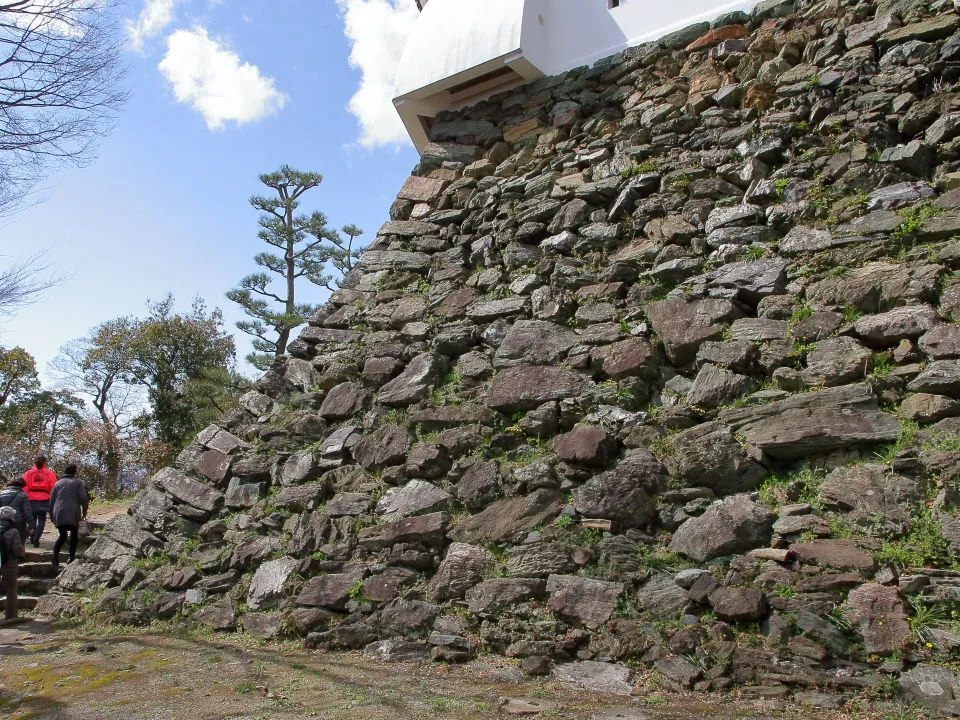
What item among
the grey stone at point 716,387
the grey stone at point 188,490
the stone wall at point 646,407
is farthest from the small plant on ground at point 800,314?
the grey stone at point 188,490

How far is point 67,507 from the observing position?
7.42 meters

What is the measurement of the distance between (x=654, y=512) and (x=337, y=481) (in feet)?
8.73

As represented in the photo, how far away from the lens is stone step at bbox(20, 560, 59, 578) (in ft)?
24.1

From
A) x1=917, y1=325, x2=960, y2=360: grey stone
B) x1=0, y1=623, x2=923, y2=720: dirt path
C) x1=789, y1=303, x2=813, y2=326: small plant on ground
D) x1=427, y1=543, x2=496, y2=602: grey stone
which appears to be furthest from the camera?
x1=789, y1=303, x2=813, y2=326: small plant on ground

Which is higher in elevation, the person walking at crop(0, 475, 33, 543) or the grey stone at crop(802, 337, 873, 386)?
the grey stone at crop(802, 337, 873, 386)

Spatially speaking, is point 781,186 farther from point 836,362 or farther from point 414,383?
point 414,383

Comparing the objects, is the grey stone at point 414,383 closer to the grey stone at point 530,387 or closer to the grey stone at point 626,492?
the grey stone at point 530,387

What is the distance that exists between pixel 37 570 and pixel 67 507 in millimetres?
711

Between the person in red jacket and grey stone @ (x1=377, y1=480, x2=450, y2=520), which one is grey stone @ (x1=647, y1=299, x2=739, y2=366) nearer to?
grey stone @ (x1=377, y1=480, x2=450, y2=520)

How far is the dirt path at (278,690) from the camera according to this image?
132 inches

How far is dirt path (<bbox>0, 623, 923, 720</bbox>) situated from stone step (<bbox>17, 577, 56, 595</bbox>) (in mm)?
2231

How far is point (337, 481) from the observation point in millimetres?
5828

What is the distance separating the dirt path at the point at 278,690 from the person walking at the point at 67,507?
272 cm

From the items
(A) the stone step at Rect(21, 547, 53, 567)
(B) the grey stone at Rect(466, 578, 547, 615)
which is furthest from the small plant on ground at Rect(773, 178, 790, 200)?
(A) the stone step at Rect(21, 547, 53, 567)
